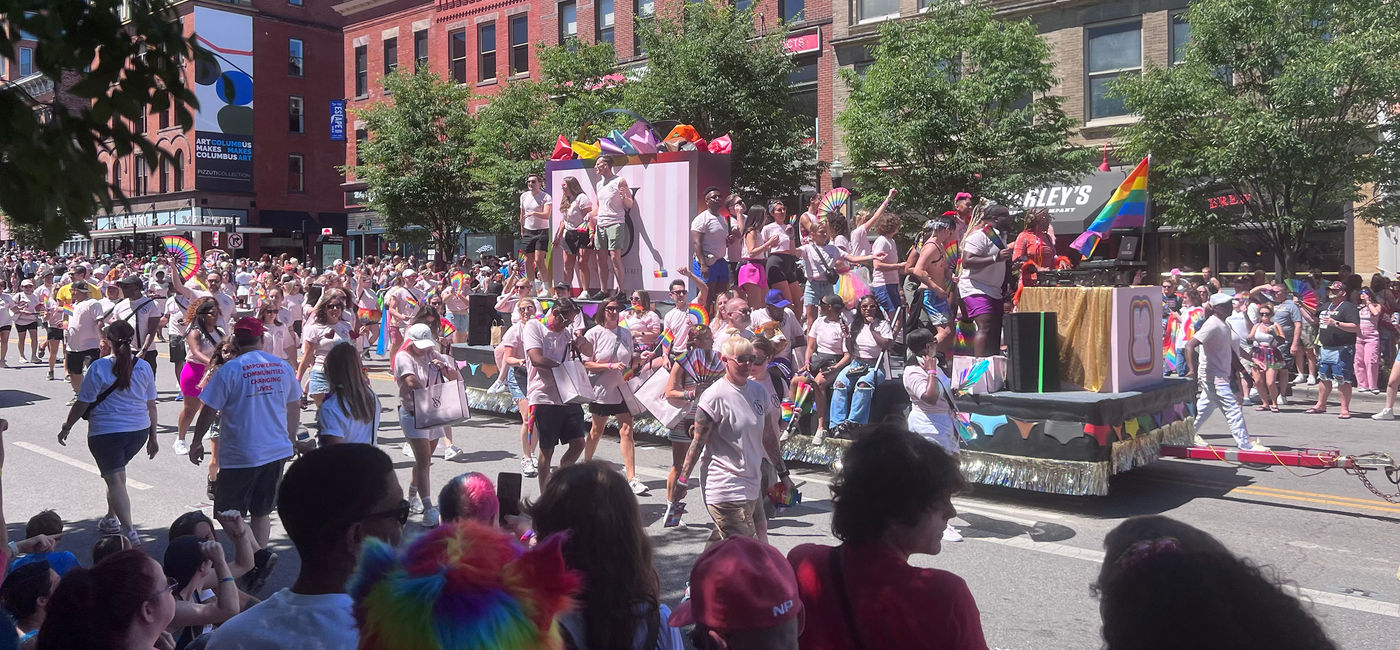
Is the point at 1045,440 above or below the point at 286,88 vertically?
below

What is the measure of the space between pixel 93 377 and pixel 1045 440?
707 centimetres

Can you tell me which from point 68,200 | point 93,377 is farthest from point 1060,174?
point 68,200

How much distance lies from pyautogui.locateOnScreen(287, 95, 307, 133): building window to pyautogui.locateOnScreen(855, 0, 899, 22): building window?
31483mm

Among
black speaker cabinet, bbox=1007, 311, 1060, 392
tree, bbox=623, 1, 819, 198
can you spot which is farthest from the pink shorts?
tree, bbox=623, 1, 819, 198

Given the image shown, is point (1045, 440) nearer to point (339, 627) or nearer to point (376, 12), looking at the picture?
point (339, 627)

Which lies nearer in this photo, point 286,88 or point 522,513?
point 522,513

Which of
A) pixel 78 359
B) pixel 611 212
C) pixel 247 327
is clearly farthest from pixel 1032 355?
pixel 78 359

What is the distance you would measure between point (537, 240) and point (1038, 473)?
30.4ft

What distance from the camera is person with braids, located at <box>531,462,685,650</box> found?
2625 mm

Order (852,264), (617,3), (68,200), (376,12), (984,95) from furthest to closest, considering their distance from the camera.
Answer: (376,12) < (617,3) < (984,95) < (852,264) < (68,200)

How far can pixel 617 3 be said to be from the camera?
1340 inches

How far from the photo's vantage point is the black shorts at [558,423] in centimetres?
898

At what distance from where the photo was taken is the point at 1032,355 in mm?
9625

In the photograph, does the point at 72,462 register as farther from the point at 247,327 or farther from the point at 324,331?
the point at 247,327
